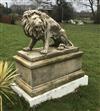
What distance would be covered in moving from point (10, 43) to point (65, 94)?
5.26 meters

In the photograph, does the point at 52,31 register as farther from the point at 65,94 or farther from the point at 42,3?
the point at 42,3

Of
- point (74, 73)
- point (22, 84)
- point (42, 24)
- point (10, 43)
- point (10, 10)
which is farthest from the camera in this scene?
point (10, 10)

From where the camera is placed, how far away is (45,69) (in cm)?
423

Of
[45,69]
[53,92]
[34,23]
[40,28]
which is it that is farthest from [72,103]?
[34,23]

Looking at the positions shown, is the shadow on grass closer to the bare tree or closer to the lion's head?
the lion's head

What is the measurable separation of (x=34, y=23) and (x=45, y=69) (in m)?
0.86

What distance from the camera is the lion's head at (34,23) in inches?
157

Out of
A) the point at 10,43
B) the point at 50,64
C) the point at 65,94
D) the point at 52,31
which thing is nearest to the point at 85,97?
the point at 65,94

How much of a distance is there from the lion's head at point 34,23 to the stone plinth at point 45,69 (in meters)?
0.41

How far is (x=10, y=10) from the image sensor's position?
91.9 ft

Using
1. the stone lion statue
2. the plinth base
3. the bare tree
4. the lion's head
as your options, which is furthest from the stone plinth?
Result: the bare tree

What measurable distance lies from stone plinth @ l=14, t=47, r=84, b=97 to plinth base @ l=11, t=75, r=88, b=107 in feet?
0.21

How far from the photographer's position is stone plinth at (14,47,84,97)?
13.5 feet

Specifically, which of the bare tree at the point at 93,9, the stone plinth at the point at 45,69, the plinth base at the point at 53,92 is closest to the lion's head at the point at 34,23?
the stone plinth at the point at 45,69
